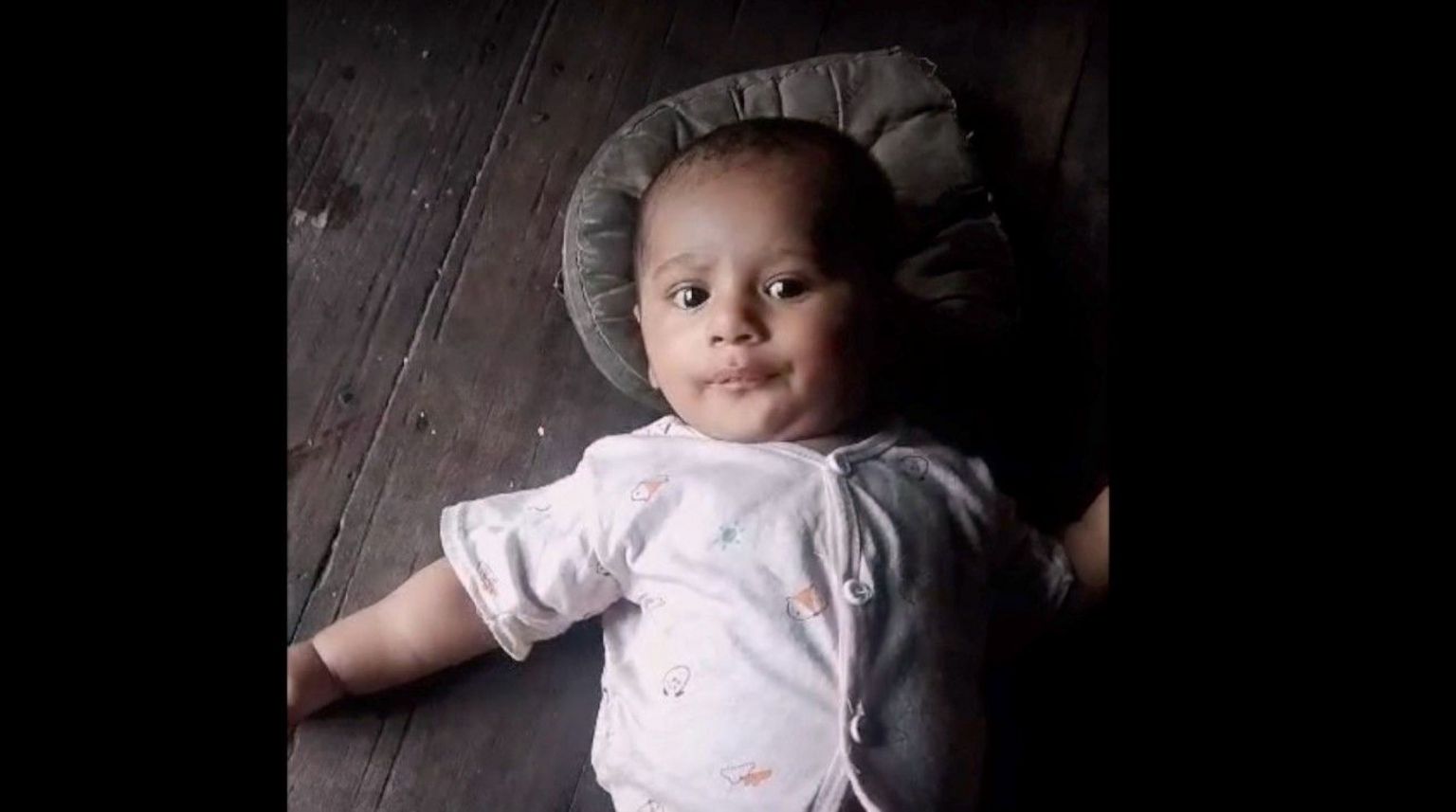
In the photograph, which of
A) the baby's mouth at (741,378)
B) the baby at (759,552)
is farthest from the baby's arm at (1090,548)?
the baby's mouth at (741,378)

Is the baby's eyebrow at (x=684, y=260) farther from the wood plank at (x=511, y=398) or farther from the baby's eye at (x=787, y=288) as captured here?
the wood plank at (x=511, y=398)

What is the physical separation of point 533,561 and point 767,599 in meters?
0.16

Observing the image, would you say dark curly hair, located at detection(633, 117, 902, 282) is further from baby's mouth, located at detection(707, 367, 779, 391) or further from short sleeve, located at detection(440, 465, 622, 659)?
short sleeve, located at detection(440, 465, 622, 659)

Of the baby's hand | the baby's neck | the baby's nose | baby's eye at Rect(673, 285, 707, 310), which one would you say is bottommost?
the baby's hand

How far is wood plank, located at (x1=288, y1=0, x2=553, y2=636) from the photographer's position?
2.92 feet

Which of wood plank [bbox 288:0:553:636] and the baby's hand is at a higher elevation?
wood plank [bbox 288:0:553:636]

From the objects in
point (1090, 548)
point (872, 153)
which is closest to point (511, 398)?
point (872, 153)

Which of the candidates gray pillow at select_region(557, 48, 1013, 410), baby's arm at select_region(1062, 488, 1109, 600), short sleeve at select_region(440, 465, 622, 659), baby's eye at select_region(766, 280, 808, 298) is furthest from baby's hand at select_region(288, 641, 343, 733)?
baby's arm at select_region(1062, 488, 1109, 600)

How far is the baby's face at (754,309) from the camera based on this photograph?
727 millimetres

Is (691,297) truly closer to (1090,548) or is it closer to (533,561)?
(533,561)

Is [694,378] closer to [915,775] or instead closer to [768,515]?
[768,515]

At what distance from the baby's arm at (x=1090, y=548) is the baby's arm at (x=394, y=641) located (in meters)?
0.41
